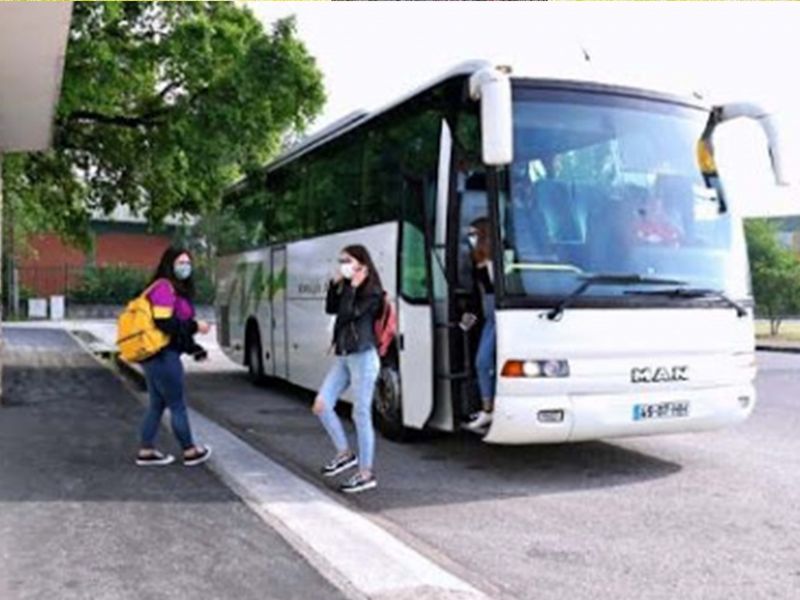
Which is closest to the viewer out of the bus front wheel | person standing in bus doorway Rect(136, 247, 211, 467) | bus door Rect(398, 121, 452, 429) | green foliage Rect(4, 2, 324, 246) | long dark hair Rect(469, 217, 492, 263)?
long dark hair Rect(469, 217, 492, 263)

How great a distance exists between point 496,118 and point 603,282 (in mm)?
1540

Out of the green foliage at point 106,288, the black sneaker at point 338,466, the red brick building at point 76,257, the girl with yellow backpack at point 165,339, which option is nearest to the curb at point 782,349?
the black sneaker at point 338,466

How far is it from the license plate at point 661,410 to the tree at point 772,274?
2885cm

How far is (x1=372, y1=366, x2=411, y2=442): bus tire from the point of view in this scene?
9.64 m

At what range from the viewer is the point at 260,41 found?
1622cm

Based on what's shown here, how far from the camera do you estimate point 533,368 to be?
7566 mm

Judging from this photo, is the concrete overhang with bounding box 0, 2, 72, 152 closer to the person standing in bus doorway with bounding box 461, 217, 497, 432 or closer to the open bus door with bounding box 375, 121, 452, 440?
the open bus door with bounding box 375, 121, 452, 440

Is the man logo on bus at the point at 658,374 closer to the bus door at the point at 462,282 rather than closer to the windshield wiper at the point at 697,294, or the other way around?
the windshield wiper at the point at 697,294

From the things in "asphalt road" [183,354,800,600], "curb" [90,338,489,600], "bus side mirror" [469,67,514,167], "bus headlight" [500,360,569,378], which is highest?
"bus side mirror" [469,67,514,167]

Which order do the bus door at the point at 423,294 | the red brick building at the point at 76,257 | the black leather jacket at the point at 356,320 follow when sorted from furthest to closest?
the red brick building at the point at 76,257 < the bus door at the point at 423,294 < the black leather jacket at the point at 356,320

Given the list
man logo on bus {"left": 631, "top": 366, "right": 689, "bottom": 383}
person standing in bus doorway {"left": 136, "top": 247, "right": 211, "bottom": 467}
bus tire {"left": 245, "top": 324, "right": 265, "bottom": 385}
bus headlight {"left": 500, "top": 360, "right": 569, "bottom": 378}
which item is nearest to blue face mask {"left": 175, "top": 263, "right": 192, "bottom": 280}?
person standing in bus doorway {"left": 136, "top": 247, "right": 211, "bottom": 467}

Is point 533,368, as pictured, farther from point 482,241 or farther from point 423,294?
point 423,294

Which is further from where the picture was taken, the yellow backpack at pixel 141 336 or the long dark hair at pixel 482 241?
the yellow backpack at pixel 141 336

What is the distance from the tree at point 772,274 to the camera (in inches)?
1390
